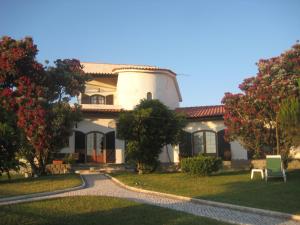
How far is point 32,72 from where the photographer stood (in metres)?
20.9

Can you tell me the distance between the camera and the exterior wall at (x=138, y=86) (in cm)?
2933

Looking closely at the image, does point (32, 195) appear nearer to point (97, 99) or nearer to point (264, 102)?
point (264, 102)

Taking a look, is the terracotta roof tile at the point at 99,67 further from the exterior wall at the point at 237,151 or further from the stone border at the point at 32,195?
the stone border at the point at 32,195

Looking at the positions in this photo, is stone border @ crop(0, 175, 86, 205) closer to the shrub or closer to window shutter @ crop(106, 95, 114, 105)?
the shrub

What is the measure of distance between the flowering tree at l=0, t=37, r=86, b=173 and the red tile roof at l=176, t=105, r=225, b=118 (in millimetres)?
9055

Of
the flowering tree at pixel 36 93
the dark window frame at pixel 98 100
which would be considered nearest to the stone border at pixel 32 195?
the flowering tree at pixel 36 93

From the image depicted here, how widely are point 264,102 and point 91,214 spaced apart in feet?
37.9

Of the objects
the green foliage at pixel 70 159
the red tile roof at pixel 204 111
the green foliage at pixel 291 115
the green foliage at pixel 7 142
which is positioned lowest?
the green foliage at pixel 70 159

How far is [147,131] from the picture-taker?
21328 millimetres

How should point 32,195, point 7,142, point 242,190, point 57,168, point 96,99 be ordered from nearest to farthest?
1. point 7,142
2. point 32,195
3. point 242,190
4. point 57,168
5. point 96,99

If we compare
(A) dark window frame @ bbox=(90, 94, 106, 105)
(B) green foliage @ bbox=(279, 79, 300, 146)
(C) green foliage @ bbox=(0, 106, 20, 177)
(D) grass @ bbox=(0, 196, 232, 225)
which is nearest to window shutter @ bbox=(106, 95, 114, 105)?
(A) dark window frame @ bbox=(90, 94, 106, 105)

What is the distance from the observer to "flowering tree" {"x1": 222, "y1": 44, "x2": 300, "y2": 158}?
18031mm

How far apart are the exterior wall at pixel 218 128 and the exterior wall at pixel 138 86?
351cm

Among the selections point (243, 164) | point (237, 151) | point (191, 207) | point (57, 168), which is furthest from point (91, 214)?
point (237, 151)
